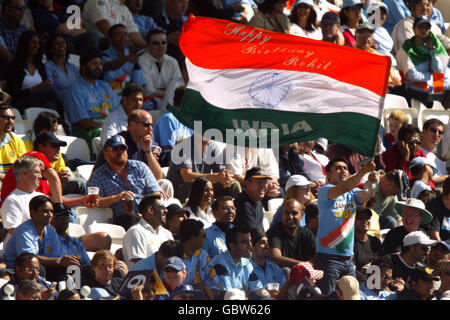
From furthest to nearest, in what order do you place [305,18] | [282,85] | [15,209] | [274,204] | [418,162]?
[305,18]
[418,162]
[274,204]
[282,85]
[15,209]

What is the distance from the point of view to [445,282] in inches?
428

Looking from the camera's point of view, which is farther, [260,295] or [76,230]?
[76,230]

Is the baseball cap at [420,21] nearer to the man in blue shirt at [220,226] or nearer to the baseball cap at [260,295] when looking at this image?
the man in blue shirt at [220,226]

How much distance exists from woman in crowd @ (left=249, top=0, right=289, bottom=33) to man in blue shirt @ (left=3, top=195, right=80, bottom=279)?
18.9 ft

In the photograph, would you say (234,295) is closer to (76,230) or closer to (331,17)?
(76,230)

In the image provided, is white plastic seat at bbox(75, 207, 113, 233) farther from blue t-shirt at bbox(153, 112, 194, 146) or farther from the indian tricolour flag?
blue t-shirt at bbox(153, 112, 194, 146)

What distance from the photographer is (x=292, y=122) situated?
36.6ft

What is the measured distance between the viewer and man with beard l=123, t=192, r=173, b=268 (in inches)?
411

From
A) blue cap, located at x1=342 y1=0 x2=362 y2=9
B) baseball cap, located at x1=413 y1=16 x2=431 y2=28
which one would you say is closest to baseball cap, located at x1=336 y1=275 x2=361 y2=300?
baseball cap, located at x1=413 y1=16 x2=431 y2=28

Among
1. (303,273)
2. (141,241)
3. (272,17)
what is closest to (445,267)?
(303,273)

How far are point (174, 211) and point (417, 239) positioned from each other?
2165mm

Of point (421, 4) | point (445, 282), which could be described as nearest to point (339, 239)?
point (445, 282)

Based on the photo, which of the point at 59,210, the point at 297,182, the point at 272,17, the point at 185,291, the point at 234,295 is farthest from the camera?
the point at 272,17
